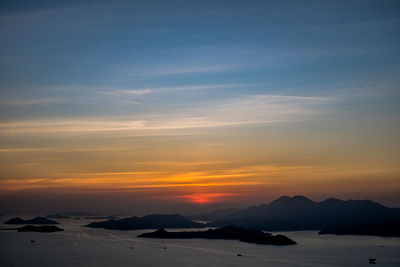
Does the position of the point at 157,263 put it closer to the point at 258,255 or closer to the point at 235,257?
the point at 235,257

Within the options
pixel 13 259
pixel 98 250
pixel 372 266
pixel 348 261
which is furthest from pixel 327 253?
pixel 13 259

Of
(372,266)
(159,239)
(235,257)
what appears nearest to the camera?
(372,266)

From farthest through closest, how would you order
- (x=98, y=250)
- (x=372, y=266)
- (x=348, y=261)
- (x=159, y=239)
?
(x=159, y=239)
(x=98, y=250)
(x=348, y=261)
(x=372, y=266)

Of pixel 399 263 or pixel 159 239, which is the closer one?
pixel 399 263

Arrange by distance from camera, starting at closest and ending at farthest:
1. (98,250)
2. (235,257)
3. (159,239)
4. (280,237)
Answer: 1. (235,257)
2. (98,250)
3. (280,237)
4. (159,239)

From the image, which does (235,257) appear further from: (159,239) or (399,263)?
(159,239)

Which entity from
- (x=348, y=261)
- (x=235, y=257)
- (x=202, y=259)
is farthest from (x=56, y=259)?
(x=348, y=261)

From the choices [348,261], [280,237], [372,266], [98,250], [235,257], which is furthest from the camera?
[280,237]

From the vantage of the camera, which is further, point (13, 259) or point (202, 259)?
point (202, 259)
